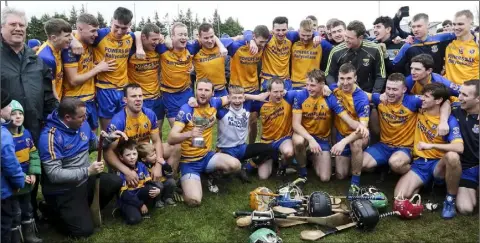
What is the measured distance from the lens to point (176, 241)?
15.6 feet

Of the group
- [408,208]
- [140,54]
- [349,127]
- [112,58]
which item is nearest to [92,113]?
[112,58]

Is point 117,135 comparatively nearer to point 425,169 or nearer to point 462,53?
point 425,169

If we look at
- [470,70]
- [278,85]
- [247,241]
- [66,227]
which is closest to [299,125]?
[278,85]

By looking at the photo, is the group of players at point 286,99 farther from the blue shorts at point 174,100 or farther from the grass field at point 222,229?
the grass field at point 222,229

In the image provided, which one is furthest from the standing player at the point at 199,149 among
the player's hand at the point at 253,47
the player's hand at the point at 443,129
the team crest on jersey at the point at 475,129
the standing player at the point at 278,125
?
the team crest on jersey at the point at 475,129

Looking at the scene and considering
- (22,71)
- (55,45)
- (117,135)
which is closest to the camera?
(22,71)

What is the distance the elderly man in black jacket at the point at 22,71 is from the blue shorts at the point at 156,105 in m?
2.23

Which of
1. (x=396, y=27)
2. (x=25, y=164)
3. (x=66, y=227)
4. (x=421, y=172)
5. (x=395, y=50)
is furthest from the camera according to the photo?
(x=396, y=27)

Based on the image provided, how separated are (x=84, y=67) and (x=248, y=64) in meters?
2.95

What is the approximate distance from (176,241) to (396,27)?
655 cm

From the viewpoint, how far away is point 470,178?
5.46 m

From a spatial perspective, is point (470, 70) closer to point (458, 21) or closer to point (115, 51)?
point (458, 21)

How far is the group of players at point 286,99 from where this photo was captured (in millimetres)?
5602

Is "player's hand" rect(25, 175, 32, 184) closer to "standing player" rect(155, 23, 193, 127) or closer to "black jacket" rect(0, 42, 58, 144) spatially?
"black jacket" rect(0, 42, 58, 144)
